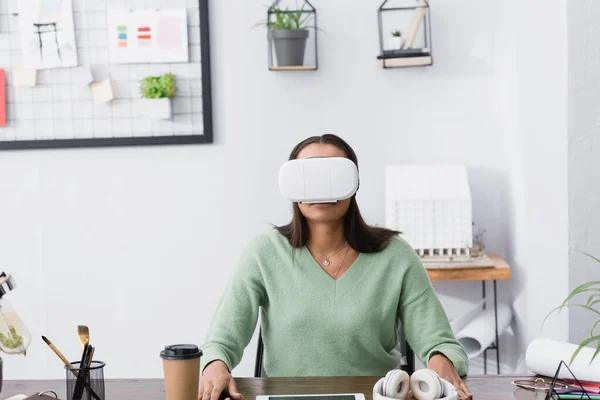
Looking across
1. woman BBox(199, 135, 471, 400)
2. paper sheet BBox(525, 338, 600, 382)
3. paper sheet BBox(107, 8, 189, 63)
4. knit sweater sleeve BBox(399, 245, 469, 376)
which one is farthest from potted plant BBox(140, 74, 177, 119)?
paper sheet BBox(525, 338, 600, 382)

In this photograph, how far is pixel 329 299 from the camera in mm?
1937

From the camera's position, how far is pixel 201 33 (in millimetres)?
3096

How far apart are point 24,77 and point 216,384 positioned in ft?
6.61

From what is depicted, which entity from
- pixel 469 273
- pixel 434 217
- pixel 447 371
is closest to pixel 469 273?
pixel 469 273

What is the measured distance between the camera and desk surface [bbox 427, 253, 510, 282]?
2787 mm

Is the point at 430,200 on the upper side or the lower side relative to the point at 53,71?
lower

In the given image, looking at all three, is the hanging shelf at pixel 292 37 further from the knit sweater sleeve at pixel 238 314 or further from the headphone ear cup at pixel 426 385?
the headphone ear cup at pixel 426 385

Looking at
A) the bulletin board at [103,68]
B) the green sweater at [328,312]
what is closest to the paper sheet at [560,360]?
the green sweater at [328,312]

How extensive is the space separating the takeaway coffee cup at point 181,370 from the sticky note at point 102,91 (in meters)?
1.86

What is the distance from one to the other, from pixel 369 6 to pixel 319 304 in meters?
1.55

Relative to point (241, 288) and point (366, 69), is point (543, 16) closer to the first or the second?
point (366, 69)

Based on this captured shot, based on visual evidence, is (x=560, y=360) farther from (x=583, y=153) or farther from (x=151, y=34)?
(x=151, y=34)

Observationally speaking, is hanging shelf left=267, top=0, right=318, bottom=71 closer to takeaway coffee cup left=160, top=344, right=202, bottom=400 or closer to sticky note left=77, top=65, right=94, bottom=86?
sticky note left=77, top=65, right=94, bottom=86

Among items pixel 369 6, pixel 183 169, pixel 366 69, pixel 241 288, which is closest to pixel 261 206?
pixel 183 169
